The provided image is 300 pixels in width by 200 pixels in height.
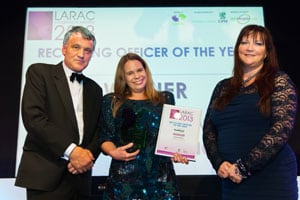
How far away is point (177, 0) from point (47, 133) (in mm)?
2029

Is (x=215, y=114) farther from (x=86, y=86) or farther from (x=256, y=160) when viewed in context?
(x=86, y=86)

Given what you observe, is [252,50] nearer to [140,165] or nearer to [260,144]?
[260,144]

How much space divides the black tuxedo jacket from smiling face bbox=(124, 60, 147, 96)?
0.89 ft

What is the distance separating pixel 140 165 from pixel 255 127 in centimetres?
64

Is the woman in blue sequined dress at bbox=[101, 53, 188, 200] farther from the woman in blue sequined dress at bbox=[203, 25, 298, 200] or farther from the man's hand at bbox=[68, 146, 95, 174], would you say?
the woman in blue sequined dress at bbox=[203, 25, 298, 200]

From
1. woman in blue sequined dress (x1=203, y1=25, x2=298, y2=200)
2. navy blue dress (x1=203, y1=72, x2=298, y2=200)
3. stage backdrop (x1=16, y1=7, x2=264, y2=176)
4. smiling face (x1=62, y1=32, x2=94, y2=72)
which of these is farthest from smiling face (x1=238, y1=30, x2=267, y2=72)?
stage backdrop (x1=16, y1=7, x2=264, y2=176)

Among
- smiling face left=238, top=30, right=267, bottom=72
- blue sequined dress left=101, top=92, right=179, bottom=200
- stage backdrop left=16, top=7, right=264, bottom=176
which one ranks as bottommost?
blue sequined dress left=101, top=92, right=179, bottom=200

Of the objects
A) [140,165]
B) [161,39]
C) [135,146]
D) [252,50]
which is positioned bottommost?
[140,165]

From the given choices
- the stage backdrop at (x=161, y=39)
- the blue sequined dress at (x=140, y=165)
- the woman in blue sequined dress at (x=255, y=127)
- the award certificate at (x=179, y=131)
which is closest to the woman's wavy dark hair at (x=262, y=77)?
the woman in blue sequined dress at (x=255, y=127)

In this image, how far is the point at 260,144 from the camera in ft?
5.32

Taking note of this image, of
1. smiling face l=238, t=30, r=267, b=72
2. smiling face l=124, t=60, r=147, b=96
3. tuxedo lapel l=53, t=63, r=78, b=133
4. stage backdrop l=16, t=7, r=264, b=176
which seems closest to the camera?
smiling face l=238, t=30, r=267, b=72

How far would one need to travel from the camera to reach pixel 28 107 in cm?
185

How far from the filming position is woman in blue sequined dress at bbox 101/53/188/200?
73.6 inches

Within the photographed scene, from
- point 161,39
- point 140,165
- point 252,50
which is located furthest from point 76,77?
point 161,39
